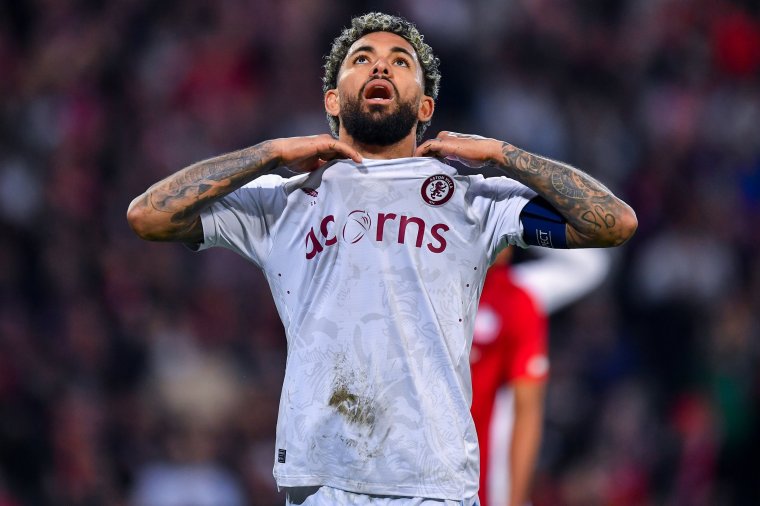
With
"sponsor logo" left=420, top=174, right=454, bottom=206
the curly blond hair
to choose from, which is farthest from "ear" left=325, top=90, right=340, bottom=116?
"sponsor logo" left=420, top=174, right=454, bottom=206

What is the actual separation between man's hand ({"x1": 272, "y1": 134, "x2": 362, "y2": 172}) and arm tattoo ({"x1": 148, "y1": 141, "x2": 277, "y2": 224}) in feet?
0.11

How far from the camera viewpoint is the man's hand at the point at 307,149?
3.70 meters

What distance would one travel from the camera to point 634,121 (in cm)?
991

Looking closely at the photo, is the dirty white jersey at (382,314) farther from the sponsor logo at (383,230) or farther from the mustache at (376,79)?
the mustache at (376,79)

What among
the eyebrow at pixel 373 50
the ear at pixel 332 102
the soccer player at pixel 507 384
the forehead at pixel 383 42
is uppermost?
the forehead at pixel 383 42

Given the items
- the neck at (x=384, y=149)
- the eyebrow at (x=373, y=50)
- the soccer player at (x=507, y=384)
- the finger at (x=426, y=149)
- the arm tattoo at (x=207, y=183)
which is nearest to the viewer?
the arm tattoo at (x=207, y=183)

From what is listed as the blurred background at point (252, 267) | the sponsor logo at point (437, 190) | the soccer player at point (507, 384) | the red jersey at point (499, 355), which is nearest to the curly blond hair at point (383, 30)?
the sponsor logo at point (437, 190)

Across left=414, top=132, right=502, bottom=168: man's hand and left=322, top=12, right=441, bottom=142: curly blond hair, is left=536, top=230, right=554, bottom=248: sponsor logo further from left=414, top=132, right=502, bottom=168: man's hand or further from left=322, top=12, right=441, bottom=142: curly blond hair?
left=322, top=12, right=441, bottom=142: curly blond hair

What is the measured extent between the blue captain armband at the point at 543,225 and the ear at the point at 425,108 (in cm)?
56

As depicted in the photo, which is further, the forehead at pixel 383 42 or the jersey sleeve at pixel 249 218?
the forehead at pixel 383 42

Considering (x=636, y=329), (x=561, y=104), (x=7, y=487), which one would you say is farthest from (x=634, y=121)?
(x=7, y=487)

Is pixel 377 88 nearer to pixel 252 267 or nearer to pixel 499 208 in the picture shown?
pixel 499 208

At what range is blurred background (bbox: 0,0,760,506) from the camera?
26.7 ft

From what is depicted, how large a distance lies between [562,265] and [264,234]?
274 centimetres
